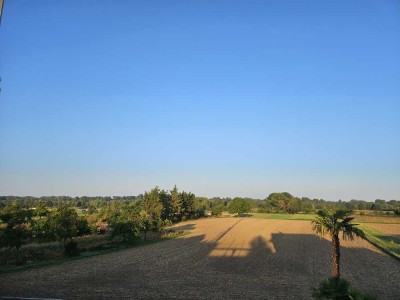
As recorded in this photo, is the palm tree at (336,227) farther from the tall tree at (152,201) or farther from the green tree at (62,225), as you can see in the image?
the tall tree at (152,201)

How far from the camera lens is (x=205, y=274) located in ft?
115

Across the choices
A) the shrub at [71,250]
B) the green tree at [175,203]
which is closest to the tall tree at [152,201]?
the green tree at [175,203]

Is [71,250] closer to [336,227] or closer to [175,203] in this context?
[336,227]

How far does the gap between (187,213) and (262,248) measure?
6643 cm

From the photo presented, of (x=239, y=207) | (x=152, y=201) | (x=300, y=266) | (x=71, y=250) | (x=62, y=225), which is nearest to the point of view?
(x=300, y=266)

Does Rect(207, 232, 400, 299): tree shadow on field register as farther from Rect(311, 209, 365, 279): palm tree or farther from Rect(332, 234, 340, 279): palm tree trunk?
Rect(311, 209, 365, 279): palm tree

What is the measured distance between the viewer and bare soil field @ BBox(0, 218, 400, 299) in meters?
27.1

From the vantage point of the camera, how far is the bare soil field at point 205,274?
27.1 m

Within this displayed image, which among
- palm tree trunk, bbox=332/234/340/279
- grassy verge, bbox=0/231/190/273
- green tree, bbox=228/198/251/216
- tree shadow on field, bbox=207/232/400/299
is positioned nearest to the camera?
palm tree trunk, bbox=332/234/340/279

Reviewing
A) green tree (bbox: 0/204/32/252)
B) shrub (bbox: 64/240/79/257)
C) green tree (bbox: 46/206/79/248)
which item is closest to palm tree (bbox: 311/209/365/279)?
shrub (bbox: 64/240/79/257)

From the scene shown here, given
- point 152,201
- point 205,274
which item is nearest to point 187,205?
point 152,201

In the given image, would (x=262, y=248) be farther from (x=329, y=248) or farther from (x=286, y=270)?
(x=286, y=270)

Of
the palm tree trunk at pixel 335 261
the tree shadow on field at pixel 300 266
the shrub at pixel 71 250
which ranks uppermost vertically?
the palm tree trunk at pixel 335 261

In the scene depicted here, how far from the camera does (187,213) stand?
119125 mm
